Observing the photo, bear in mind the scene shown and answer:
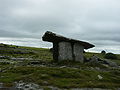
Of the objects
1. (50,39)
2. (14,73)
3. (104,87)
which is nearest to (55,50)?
(50,39)

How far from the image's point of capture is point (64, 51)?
114 ft

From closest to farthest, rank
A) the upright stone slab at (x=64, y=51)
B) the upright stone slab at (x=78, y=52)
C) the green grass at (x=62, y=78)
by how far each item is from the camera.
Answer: the green grass at (x=62, y=78) → the upright stone slab at (x=64, y=51) → the upright stone slab at (x=78, y=52)

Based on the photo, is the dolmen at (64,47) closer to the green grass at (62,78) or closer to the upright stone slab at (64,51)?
the upright stone slab at (64,51)

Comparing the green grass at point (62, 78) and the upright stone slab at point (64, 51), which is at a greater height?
the upright stone slab at point (64, 51)

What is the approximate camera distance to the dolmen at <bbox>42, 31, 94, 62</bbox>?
3488 cm

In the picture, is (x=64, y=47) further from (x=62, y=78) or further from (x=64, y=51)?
(x=62, y=78)

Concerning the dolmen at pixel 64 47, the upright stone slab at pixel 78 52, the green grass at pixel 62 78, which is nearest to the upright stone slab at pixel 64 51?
the dolmen at pixel 64 47

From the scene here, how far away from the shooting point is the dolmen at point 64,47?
34875 mm

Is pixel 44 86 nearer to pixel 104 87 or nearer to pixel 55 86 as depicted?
pixel 55 86

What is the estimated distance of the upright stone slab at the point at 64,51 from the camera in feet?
114

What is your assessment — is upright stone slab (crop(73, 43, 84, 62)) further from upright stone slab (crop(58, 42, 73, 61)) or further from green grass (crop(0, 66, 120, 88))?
green grass (crop(0, 66, 120, 88))

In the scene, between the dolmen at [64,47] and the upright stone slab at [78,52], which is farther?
the upright stone slab at [78,52]

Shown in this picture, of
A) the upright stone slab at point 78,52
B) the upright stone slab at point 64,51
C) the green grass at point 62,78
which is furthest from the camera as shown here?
the upright stone slab at point 78,52

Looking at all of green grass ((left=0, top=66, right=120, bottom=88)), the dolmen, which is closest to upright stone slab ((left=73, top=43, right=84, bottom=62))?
the dolmen
